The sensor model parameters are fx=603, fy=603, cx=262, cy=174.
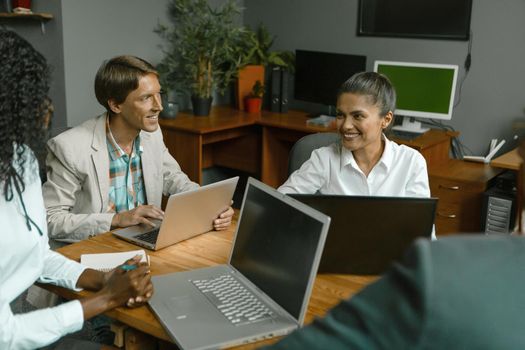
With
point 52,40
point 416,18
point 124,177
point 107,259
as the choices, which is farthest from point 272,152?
point 107,259

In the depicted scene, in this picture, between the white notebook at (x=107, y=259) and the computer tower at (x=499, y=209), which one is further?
the computer tower at (x=499, y=209)

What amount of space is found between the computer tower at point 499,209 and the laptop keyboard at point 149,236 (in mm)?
2053

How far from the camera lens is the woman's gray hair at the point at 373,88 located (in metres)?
2.17

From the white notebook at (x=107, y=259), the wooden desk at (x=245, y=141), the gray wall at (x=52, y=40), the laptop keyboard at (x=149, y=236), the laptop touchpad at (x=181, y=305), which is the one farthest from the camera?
the wooden desk at (x=245, y=141)

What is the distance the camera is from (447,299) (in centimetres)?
58

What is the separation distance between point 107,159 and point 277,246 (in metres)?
1.05

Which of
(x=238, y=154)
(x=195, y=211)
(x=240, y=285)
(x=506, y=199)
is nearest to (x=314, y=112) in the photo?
(x=238, y=154)

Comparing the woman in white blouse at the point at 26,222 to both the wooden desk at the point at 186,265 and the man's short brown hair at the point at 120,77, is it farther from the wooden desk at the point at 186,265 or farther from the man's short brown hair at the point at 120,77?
the man's short brown hair at the point at 120,77

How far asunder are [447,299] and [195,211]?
1391 millimetres

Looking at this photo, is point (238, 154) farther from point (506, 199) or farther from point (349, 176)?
point (349, 176)

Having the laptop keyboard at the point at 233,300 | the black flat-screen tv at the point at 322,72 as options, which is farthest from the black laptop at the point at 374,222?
the black flat-screen tv at the point at 322,72

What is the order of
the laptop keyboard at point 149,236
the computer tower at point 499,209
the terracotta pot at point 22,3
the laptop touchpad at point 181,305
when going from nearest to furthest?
the laptop touchpad at point 181,305 → the laptop keyboard at point 149,236 → the computer tower at point 499,209 → the terracotta pot at point 22,3

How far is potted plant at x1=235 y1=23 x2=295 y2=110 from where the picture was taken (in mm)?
4598

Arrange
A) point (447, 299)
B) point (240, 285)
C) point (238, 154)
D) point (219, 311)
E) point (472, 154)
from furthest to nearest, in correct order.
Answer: point (238, 154) < point (472, 154) < point (240, 285) < point (219, 311) < point (447, 299)
